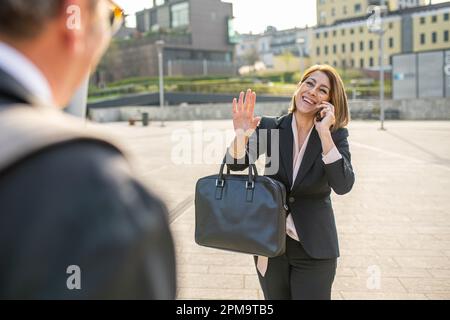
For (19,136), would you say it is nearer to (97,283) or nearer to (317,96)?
(97,283)

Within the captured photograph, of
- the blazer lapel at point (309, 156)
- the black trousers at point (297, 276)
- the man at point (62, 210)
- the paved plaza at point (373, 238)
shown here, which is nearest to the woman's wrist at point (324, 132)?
the blazer lapel at point (309, 156)

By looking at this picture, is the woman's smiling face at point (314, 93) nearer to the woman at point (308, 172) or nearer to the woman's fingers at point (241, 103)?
the woman at point (308, 172)

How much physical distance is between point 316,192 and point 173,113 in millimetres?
47175

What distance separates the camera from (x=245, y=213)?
2.67m

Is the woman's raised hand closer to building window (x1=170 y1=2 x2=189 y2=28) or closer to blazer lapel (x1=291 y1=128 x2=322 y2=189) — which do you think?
blazer lapel (x1=291 y1=128 x2=322 y2=189)

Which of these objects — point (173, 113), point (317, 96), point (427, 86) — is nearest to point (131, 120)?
point (173, 113)

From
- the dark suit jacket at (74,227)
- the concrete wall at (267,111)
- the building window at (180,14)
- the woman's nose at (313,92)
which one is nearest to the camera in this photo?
the dark suit jacket at (74,227)

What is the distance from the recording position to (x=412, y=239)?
6.59m

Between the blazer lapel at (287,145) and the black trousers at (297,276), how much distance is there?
0.40m

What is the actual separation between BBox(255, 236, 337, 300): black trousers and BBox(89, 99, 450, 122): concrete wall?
34.6m

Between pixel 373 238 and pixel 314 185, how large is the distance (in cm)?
407

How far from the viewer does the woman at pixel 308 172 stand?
9.45ft

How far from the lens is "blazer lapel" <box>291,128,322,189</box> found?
9.82 feet
